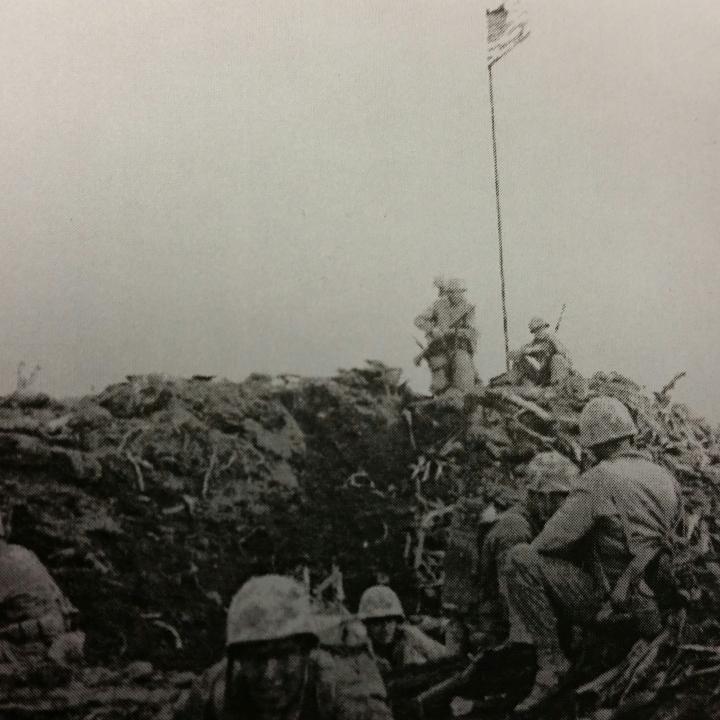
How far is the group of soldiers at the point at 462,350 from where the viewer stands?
190 inches

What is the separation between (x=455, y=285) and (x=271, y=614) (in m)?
2.19

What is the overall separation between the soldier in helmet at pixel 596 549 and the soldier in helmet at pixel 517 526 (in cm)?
5

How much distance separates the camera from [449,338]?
192 inches

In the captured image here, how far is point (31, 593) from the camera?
4.05 meters

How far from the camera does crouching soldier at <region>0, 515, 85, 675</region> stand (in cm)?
399

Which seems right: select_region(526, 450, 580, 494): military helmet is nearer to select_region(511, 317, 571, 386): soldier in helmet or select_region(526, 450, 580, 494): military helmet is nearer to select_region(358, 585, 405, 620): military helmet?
select_region(511, 317, 571, 386): soldier in helmet

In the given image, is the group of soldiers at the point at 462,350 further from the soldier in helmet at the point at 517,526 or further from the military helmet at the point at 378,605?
the military helmet at the point at 378,605

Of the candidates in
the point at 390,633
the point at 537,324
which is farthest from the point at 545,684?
the point at 537,324

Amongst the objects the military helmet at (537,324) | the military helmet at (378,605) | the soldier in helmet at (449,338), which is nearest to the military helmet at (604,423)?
the military helmet at (537,324)

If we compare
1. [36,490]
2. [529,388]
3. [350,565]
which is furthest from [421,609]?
[36,490]

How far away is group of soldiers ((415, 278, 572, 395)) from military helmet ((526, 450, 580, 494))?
0.51m

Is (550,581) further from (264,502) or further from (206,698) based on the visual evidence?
(206,698)

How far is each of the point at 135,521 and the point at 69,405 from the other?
0.75 m

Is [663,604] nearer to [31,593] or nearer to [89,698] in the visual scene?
[89,698]
